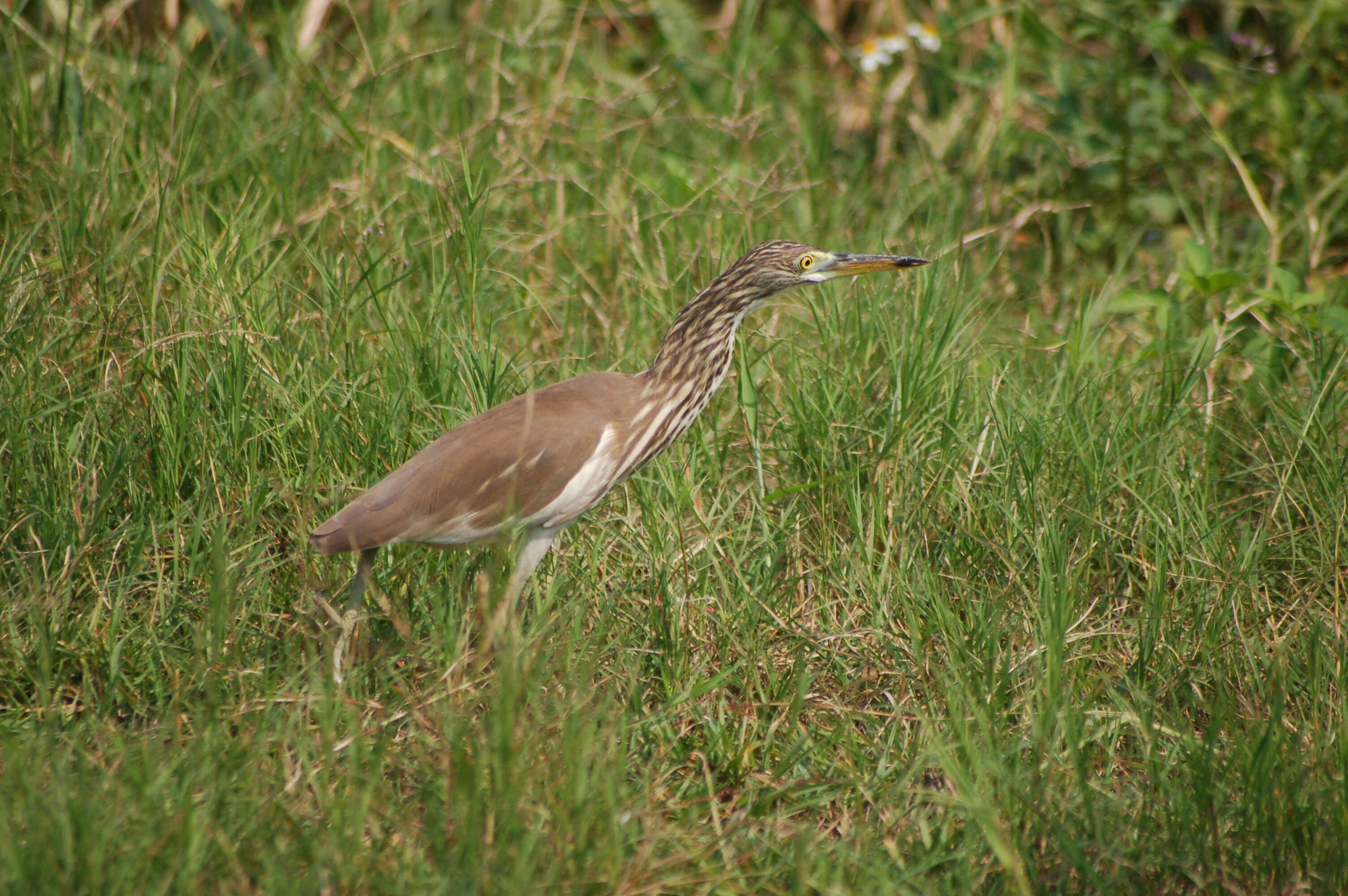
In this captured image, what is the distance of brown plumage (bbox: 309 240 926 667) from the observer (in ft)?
11.0

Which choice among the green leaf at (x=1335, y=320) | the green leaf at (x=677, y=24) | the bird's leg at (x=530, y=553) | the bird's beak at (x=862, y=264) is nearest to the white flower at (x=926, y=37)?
the green leaf at (x=677, y=24)

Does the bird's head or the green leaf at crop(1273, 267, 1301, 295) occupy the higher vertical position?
the bird's head

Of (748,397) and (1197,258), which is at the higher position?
(748,397)

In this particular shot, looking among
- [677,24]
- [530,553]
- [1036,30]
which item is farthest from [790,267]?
[677,24]

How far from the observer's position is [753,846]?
295cm

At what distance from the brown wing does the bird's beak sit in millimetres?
848

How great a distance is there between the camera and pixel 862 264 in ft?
13.0

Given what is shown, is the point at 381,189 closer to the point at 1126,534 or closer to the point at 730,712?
the point at 730,712

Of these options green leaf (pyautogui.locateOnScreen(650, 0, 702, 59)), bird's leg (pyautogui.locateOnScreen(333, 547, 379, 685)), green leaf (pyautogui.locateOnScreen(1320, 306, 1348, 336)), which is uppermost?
green leaf (pyautogui.locateOnScreen(650, 0, 702, 59))

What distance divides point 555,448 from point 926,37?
153 inches

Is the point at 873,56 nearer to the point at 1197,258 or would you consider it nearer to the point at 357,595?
the point at 1197,258

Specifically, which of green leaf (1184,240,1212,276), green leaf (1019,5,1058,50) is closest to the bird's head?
green leaf (1184,240,1212,276)

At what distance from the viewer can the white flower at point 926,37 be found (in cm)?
643

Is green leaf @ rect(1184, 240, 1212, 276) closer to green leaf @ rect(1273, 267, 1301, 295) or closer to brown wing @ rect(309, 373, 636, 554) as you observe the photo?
green leaf @ rect(1273, 267, 1301, 295)
